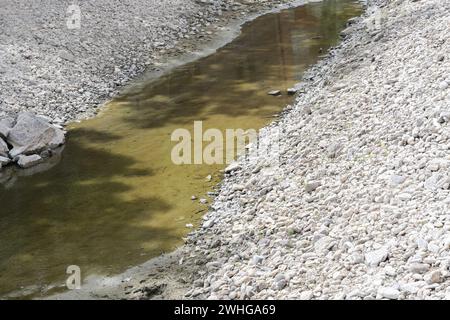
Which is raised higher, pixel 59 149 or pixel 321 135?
pixel 321 135

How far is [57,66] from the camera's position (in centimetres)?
2084

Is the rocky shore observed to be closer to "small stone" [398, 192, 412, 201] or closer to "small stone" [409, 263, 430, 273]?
"small stone" [398, 192, 412, 201]

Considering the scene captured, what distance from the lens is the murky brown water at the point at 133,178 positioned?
1148 centimetres

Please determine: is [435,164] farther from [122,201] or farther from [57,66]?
[57,66]

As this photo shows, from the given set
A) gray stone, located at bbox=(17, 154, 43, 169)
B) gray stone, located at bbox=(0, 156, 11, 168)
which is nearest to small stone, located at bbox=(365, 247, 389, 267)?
gray stone, located at bbox=(17, 154, 43, 169)

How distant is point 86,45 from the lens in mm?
22547

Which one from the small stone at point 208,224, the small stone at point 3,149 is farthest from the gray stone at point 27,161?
the small stone at point 208,224

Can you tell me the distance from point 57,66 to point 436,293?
16.5 m

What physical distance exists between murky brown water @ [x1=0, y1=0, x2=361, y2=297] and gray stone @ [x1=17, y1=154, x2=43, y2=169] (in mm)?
551

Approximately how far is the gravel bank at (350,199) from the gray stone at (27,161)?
5146mm

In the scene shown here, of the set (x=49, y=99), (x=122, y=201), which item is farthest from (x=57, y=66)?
(x=122, y=201)

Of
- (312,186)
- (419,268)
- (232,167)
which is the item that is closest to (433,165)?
(312,186)
